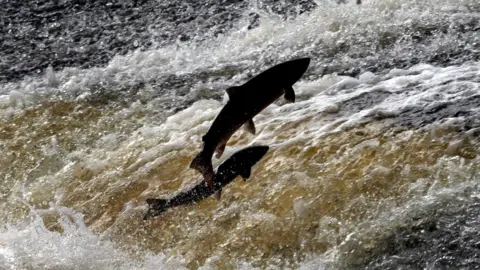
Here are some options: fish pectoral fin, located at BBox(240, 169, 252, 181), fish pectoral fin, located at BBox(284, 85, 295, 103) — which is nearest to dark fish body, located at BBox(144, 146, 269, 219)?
fish pectoral fin, located at BBox(240, 169, 252, 181)

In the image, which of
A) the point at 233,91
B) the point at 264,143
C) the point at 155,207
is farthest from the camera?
the point at 264,143

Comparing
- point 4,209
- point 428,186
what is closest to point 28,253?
point 4,209

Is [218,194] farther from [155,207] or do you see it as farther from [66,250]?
[66,250]

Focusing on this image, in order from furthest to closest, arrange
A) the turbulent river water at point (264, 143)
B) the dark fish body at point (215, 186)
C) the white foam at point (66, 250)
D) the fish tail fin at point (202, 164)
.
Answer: the dark fish body at point (215, 186) < the white foam at point (66, 250) < the fish tail fin at point (202, 164) < the turbulent river water at point (264, 143)

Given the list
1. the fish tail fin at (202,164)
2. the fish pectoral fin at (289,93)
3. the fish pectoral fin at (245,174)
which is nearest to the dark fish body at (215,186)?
→ the fish pectoral fin at (245,174)

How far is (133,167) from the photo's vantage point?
4297 mm

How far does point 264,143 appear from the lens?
13.6 feet

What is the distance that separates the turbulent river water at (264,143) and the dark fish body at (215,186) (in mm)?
44

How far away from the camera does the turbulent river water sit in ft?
11.2

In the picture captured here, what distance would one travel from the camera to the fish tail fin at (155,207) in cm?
388

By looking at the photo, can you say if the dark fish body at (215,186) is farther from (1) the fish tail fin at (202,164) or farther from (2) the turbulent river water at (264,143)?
(1) the fish tail fin at (202,164)

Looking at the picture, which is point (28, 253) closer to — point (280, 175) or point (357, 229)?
point (280, 175)

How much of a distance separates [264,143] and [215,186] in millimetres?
459

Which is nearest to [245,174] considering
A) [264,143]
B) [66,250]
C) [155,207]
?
[264,143]
